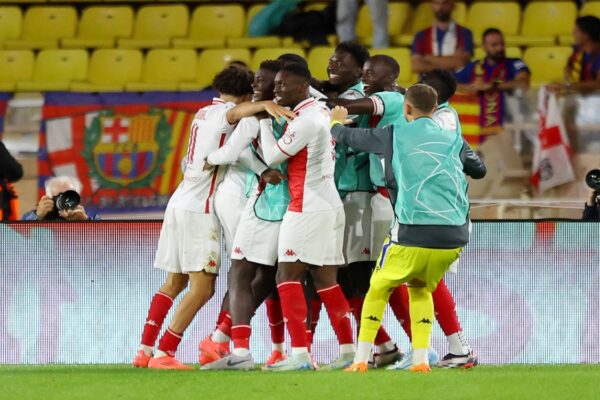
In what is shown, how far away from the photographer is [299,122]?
804cm

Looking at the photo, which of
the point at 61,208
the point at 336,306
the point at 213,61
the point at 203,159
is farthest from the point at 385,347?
the point at 213,61

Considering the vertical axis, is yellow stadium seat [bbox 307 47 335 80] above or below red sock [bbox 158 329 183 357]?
above

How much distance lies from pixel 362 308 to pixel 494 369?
85 cm

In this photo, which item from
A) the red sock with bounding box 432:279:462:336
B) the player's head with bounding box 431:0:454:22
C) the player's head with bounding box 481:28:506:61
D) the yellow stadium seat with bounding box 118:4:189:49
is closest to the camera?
the red sock with bounding box 432:279:462:336

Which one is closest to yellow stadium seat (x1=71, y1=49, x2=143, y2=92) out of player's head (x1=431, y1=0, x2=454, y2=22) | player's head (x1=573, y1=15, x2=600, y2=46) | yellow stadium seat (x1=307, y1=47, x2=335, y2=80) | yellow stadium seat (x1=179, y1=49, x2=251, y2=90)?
yellow stadium seat (x1=179, y1=49, x2=251, y2=90)

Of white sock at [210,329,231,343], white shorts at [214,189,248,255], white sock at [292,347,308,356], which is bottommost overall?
white sock at [210,329,231,343]

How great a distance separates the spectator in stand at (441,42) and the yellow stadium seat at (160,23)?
10.8 ft

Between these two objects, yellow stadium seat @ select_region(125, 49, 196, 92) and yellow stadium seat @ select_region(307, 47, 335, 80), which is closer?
yellow stadium seat @ select_region(307, 47, 335, 80)

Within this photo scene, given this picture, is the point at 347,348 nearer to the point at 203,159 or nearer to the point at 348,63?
the point at 203,159

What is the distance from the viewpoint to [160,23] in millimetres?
16188

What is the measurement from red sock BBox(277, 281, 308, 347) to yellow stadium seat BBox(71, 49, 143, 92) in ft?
23.7

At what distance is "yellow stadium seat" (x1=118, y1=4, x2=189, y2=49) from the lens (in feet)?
52.8

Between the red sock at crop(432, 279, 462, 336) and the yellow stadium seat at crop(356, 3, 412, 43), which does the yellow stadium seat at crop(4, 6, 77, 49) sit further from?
the red sock at crop(432, 279, 462, 336)

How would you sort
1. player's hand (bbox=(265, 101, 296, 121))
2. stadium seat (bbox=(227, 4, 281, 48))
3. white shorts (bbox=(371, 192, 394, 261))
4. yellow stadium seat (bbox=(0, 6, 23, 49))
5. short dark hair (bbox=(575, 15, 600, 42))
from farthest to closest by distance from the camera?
yellow stadium seat (bbox=(0, 6, 23, 49)) < stadium seat (bbox=(227, 4, 281, 48)) < short dark hair (bbox=(575, 15, 600, 42)) < white shorts (bbox=(371, 192, 394, 261)) < player's hand (bbox=(265, 101, 296, 121))
